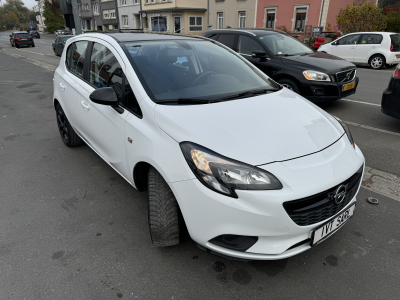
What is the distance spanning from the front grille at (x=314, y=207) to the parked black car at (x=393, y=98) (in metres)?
3.35

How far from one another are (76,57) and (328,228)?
11.4 feet

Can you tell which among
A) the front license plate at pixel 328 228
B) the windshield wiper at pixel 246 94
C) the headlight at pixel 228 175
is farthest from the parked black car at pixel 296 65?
the headlight at pixel 228 175

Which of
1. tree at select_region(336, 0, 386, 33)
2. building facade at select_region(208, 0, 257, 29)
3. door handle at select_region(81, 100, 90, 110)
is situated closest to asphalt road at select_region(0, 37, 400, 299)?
door handle at select_region(81, 100, 90, 110)

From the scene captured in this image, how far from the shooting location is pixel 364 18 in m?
16.7

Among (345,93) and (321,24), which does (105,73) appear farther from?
(321,24)

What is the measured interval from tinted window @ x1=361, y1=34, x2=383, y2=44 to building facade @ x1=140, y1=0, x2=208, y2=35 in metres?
26.6

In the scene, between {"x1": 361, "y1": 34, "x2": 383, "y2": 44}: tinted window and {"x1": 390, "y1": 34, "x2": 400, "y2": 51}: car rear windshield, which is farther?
{"x1": 361, "y1": 34, "x2": 383, "y2": 44}: tinted window

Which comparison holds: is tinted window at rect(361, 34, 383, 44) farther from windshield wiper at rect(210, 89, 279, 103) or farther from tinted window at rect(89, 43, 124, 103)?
tinted window at rect(89, 43, 124, 103)

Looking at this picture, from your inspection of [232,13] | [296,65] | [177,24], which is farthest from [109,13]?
[296,65]

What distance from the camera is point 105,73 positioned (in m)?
2.98

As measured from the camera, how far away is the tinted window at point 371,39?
472 inches

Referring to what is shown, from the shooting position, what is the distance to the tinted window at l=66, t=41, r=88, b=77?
141 inches

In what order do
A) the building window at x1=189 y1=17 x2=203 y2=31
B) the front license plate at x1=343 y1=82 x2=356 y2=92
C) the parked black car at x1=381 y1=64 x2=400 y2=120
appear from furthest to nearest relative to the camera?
the building window at x1=189 y1=17 x2=203 y2=31, the front license plate at x1=343 y1=82 x2=356 y2=92, the parked black car at x1=381 y1=64 x2=400 y2=120

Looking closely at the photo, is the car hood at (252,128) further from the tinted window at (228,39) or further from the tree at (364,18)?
the tree at (364,18)
